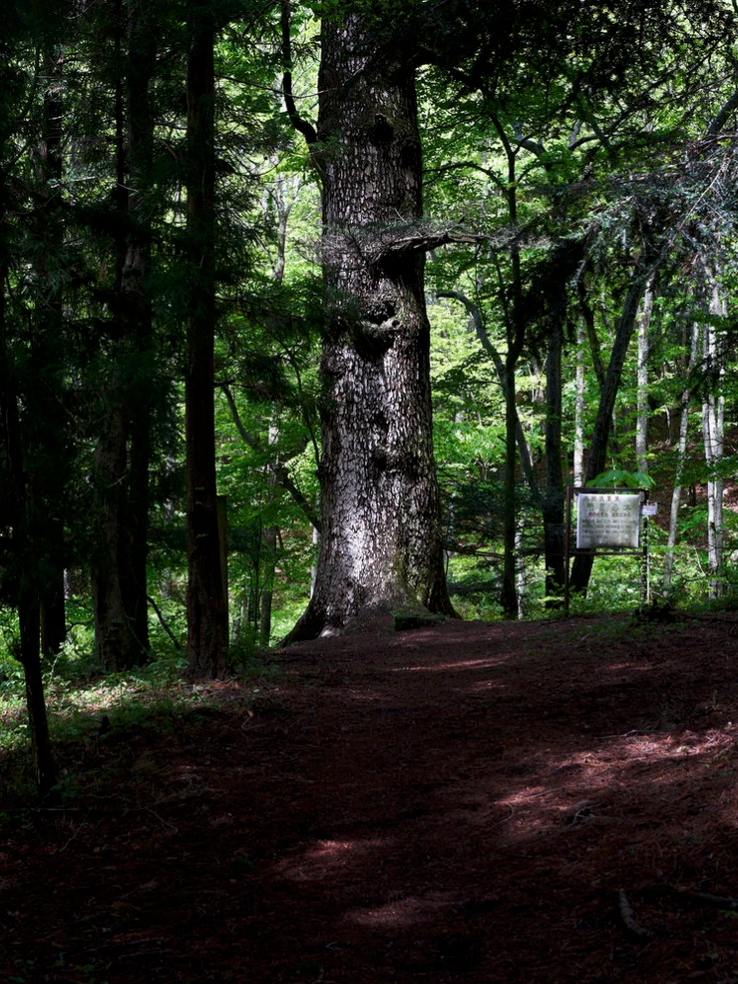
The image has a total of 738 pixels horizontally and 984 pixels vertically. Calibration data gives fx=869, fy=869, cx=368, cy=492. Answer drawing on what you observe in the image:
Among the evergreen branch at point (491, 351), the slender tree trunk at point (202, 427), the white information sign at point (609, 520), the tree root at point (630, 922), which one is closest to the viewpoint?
the tree root at point (630, 922)

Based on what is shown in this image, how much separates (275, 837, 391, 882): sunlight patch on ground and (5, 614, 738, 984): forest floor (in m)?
0.01

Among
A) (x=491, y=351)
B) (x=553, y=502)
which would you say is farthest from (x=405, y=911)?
(x=491, y=351)

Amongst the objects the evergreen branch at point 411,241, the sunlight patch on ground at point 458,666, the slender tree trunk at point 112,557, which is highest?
the evergreen branch at point 411,241

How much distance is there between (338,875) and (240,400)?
17.5 m

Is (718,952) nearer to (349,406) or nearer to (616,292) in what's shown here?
(616,292)

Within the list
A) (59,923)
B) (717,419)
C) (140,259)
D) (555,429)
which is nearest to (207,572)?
(140,259)

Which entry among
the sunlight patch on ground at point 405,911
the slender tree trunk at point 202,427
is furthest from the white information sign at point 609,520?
the sunlight patch on ground at point 405,911

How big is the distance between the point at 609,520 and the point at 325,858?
26.5 feet

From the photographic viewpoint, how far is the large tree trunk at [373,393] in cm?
1113

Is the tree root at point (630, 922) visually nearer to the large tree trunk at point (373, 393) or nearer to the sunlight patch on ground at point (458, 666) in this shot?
the sunlight patch on ground at point (458, 666)

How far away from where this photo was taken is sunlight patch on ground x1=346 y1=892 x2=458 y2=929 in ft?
10.1

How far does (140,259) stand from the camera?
27.2 feet

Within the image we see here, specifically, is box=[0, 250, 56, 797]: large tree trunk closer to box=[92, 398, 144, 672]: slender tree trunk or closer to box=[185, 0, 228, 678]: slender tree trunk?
box=[185, 0, 228, 678]: slender tree trunk

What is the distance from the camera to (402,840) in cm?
388
